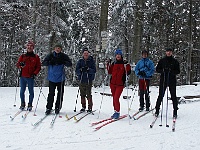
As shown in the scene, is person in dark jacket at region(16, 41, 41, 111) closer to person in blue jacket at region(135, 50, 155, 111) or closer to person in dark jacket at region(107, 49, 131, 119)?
person in dark jacket at region(107, 49, 131, 119)

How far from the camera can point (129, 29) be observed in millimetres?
22859

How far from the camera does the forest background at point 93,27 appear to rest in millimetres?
18422

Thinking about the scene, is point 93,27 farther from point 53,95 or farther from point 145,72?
point 53,95

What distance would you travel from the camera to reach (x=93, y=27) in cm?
2350

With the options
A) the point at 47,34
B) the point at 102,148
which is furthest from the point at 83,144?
the point at 47,34

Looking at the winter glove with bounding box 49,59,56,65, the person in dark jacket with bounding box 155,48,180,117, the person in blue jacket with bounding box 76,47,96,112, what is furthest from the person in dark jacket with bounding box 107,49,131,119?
the winter glove with bounding box 49,59,56,65

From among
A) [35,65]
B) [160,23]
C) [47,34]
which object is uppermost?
[160,23]

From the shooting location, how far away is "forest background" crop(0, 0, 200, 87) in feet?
60.4

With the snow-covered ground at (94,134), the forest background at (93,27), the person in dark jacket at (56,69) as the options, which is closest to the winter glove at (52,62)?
the person in dark jacket at (56,69)

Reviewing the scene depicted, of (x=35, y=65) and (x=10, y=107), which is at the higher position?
(x=35, y=65)

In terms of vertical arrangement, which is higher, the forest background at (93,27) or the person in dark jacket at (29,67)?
the forest background at (93,27)

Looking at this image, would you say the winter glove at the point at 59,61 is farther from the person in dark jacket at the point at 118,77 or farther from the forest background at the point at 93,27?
the forest background at the point at 93,27

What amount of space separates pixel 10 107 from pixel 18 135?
329cm

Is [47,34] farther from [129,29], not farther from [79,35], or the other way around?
[129,29]
